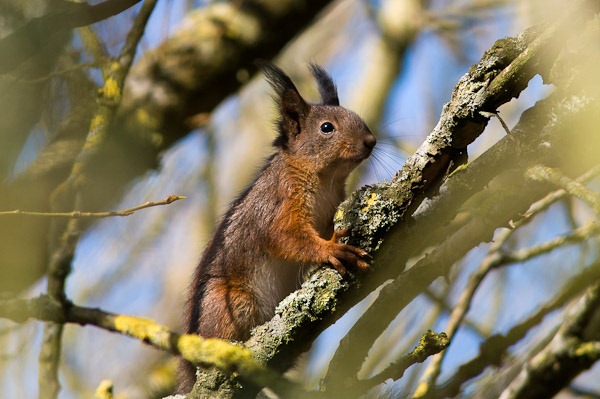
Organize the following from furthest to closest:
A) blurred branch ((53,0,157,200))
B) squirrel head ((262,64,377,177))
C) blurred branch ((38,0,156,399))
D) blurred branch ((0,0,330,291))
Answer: blurred branch ((0,0,330,291)), squirrel head ((262,64,377,177)), blurred branch ((53,0,157,200)), blurred branch ((38,0,156,399))

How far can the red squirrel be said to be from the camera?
15.3 ft

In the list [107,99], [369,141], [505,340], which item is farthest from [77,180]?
[505,340]

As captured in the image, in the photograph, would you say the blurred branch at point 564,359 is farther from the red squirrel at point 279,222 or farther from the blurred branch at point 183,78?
the blurred branch at point 183,78

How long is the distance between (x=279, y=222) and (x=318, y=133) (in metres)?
1.01

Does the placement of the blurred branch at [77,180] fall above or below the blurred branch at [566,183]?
above

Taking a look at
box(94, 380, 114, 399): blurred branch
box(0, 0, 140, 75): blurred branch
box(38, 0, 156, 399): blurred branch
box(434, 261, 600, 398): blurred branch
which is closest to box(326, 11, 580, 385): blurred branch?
box(434, 261, 600, 398): blurred branch

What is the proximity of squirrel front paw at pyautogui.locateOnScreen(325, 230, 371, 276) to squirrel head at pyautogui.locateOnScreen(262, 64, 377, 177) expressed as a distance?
6.14 ft

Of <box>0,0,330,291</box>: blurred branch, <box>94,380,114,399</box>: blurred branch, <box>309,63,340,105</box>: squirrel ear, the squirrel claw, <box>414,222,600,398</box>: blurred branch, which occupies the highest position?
<box>0,0,330,291</box>: blurred branch

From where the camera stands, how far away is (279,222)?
4812 millimetres

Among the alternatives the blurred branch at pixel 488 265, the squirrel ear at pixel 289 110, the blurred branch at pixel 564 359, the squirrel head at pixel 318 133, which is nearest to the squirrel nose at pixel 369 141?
the squirrel head at pixel 318 133

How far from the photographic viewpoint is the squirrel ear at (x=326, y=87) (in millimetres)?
6047

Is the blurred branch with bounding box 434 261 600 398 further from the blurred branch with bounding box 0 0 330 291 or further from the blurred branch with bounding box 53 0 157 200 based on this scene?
the blurred branch with bounding box 0 0 330 291

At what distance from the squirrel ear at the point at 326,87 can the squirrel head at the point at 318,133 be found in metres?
0.29

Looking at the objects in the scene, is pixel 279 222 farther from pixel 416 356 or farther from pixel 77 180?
pixel 416 356
